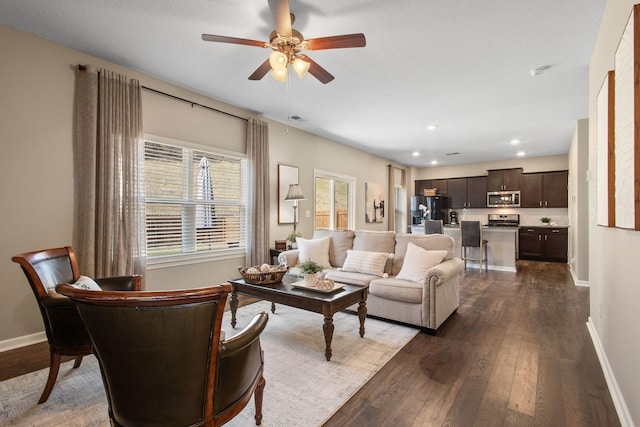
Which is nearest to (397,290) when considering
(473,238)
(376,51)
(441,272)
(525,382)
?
(441,272)

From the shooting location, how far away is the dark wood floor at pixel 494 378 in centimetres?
178

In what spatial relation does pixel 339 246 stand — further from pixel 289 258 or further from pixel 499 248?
pixel 499 248

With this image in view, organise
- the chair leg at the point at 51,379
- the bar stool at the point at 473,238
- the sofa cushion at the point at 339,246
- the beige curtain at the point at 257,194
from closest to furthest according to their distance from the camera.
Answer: the chair leg at the point at 51,379 < the sofa cushion at the point at 339,246 < the beige curtain at the point at 257,194 < the bar stool at the point at 473,238

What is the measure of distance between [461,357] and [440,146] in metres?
5.31

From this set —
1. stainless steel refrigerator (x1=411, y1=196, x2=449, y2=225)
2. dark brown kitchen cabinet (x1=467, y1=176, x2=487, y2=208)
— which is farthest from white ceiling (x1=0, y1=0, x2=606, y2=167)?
stainless steel refrigerator (x1=411, y1=196, x2=449, y2=225)

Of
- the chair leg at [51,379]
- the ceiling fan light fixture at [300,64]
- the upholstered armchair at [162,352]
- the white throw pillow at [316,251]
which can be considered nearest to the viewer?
the upholstered armchair at [162,352]

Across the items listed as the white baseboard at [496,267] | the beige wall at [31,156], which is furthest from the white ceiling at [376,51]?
the white baseboard at [496,267]

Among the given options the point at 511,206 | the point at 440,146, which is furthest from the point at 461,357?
the point at 511,206

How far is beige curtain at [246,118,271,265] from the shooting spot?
443cm

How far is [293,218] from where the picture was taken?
5262mm

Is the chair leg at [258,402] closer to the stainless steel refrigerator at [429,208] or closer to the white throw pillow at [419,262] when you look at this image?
the white throw pillow at [419,262]

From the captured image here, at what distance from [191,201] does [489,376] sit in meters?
3.61

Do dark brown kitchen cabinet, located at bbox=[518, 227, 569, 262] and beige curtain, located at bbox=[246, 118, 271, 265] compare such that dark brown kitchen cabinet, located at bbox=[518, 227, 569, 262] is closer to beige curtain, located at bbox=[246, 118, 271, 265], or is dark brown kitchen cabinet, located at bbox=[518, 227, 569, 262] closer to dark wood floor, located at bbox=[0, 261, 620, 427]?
dark wood floor, located at bbox=[0, 261, 620, 427]

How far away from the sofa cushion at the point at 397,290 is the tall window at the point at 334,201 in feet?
9.55
